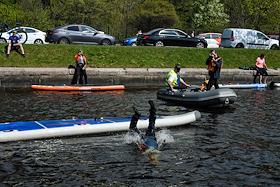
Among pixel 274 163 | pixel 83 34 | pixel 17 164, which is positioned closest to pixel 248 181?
pixel 274 163

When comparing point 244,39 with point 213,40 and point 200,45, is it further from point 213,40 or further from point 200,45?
point 200,45

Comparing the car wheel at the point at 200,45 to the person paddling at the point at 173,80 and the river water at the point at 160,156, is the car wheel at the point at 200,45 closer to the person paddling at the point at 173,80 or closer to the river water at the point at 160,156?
the person paddling at the point at 173,80

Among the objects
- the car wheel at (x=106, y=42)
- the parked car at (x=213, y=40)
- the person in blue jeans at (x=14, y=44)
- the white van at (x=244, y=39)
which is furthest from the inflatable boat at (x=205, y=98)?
the parked car at (x=213, y=40)

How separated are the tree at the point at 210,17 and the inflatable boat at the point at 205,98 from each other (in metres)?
40.0

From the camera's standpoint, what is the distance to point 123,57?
31.8m

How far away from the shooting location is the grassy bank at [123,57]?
29625 mm

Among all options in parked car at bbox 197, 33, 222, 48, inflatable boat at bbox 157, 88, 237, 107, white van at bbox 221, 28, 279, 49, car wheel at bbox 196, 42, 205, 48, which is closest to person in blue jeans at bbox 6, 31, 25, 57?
inflatable boat at bbox 157, 88, 237, 107

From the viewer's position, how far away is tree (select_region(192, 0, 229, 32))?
59.5 meters

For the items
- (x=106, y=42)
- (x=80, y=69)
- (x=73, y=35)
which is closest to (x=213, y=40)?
(x=106, y=42)

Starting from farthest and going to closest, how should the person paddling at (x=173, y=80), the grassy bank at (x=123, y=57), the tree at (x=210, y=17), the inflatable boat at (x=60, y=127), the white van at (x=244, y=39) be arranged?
the tree at (x=210, y=17) → the white van at (x=244, y=39) → the grassy bank at (x=123, y=57) → the person paddling at (x=173, y=80) → the inflatable boat at (x=60, y=127)

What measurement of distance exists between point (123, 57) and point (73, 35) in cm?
409

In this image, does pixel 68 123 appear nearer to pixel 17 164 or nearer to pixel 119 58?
pixel 17 164

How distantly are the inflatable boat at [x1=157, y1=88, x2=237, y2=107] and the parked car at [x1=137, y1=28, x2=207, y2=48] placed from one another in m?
15.5

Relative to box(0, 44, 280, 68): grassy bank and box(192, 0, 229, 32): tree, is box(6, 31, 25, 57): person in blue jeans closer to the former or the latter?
box(0, 44, 280, 68): grassy bank
